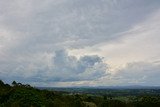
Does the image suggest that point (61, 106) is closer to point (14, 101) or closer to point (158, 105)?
point (14, 101)

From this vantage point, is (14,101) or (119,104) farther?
(119,104)

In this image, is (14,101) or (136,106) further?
(136,106)

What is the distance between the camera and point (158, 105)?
145ft

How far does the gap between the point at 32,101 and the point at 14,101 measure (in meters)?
2.74

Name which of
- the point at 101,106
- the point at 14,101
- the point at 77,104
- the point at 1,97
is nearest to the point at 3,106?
the point at 14,101

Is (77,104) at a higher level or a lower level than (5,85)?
lower

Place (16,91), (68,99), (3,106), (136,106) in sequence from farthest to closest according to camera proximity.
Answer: (68,99)
(136,106)
(16,91)
(3,106)

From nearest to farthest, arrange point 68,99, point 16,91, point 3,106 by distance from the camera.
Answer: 1. point 3,106
2. point 16,91
3. point 68,99

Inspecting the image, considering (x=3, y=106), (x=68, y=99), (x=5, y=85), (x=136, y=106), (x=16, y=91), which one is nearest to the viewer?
(x=3, y=106)

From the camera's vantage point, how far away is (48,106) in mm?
40594

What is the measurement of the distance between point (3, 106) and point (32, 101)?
3506mm

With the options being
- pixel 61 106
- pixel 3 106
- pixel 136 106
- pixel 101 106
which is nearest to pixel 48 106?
pixel 61 106

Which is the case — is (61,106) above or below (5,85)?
below

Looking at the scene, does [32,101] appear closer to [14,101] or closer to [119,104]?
[14,101]
